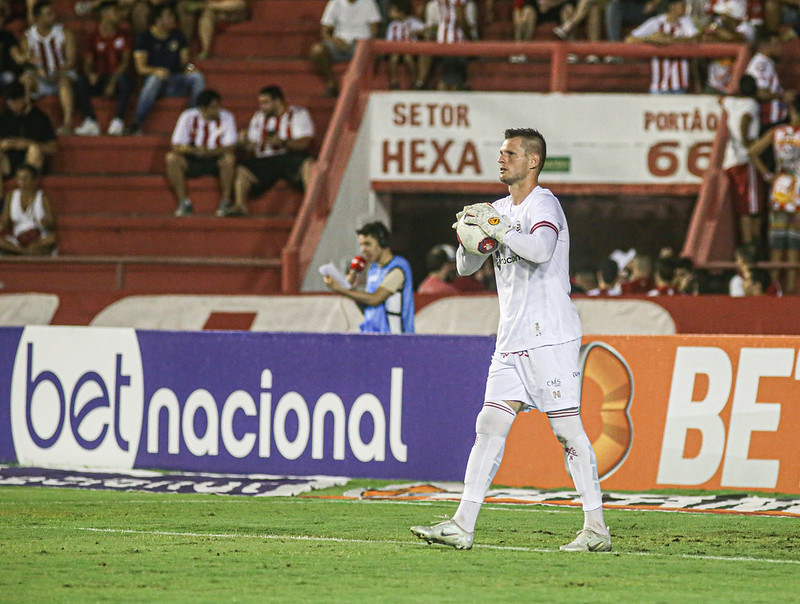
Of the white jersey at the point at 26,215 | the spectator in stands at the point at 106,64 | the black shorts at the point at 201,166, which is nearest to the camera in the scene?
the white jersey at the point at 26,215

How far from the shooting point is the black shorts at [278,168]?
17.9 meters

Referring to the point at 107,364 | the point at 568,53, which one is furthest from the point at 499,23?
the point at 107,364

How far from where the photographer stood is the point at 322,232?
16953 millimetres

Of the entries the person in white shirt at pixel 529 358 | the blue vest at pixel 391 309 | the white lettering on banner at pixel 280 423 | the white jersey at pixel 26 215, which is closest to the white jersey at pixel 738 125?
the blue vest at pixel 391 309

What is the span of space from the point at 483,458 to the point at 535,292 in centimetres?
91

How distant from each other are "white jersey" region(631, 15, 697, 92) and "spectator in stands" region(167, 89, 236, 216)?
→ 17.8ft

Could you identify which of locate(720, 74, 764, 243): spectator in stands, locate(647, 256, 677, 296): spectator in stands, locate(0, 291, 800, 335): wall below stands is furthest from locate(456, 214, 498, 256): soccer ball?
locate(720, 74, 764, 243): spectator in stands

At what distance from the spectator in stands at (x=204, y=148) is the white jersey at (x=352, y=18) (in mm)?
2049

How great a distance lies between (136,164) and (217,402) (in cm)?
783

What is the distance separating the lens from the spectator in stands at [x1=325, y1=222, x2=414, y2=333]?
1150cm

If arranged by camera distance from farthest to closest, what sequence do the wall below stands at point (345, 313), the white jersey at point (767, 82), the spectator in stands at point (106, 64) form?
the spectator in stands at point (106, 64), the white jersey at point (767, 82), the wall below stands at point (345, 313)

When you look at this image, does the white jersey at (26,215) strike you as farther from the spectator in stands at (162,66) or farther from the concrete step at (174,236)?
the spectator in stands at (162,66)

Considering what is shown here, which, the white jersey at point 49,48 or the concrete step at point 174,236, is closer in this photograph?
the concrete step at point 174,236

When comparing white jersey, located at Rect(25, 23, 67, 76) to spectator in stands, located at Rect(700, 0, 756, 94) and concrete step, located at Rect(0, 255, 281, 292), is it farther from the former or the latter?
spectator in stands, located at Rect(700, 0, 756, 94)
